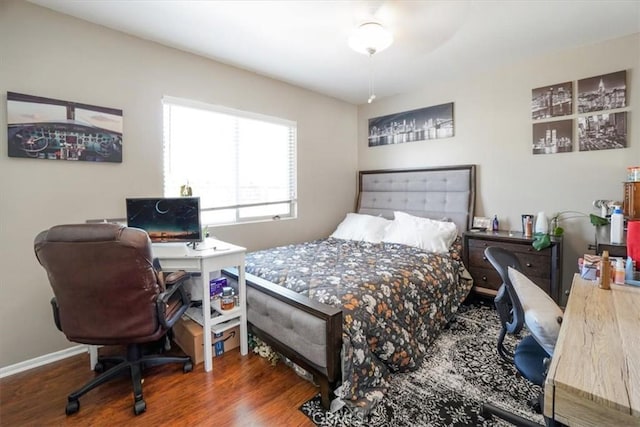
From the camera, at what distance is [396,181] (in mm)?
4059

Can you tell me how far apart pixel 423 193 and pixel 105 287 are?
342 cm

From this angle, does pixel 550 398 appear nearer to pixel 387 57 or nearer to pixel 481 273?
pixel 481 273

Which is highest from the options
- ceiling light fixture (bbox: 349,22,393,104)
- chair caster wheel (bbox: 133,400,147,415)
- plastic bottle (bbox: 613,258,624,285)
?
ceiling light fixture (bbox: 349,22,393,104)

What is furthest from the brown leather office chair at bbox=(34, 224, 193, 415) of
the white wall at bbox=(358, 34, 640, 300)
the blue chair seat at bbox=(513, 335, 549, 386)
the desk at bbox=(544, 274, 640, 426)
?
the white wall at bbox=(358, 34, 640, 300)

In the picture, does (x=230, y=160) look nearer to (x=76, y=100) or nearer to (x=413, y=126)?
(x=76, y=100)

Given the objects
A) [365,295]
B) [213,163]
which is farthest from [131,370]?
[213,163]

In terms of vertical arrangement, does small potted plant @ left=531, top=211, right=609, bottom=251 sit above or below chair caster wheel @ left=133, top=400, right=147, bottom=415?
above

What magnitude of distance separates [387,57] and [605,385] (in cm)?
295

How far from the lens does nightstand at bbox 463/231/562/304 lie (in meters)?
2.62

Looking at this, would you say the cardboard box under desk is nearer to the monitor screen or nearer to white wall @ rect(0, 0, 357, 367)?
the monitor screen

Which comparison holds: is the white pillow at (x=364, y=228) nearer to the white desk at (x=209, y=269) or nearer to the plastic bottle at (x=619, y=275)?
the white desk at (x=209, y=269)

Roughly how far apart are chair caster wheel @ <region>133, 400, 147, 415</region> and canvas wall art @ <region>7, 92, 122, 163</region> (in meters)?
1.81

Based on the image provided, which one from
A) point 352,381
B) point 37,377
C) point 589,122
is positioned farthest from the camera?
point 589,122

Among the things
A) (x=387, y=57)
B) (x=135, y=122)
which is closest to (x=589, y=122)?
(x=387, y=57)
